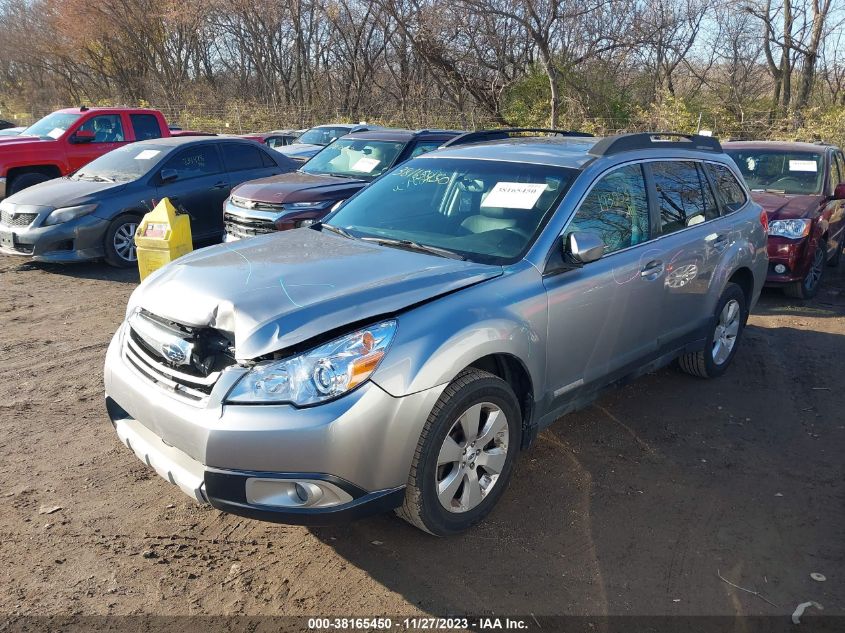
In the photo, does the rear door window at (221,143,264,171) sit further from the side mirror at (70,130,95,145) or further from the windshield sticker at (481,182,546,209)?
the windshield sticker at (481,182,546,209)

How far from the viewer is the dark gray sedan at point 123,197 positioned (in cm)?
808

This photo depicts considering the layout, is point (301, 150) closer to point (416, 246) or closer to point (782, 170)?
point (782, 170)

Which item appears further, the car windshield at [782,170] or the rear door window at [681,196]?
the car windshield at [782,170]

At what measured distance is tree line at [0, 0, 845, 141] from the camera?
1950 centimetres

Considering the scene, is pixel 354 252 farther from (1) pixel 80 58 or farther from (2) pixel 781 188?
(1) pixel 80 58

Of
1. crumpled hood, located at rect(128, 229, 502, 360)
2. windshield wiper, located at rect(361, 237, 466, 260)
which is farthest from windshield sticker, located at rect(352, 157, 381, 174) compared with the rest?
crumpled hood, located at rect(128, 229, 502, 360)

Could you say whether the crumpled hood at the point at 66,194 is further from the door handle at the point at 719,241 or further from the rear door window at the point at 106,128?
the door handle at the point at 719,241

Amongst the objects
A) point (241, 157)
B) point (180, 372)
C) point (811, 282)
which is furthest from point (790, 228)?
point (241, 157)

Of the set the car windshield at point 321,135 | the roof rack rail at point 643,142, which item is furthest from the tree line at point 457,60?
the roof rack rail at point 643,142

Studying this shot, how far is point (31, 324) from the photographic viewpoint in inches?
248

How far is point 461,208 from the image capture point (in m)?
4.02

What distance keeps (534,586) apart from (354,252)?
73.3 inches

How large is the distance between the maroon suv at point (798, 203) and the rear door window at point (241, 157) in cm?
654

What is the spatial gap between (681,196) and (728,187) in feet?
2.92
